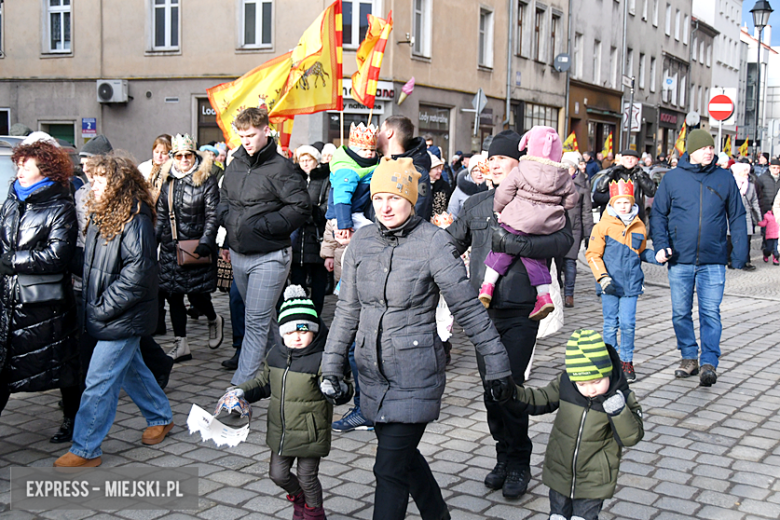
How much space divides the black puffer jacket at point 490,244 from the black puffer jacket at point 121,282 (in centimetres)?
187

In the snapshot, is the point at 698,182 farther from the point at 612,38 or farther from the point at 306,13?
the point at 612,38

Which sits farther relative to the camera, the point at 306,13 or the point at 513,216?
the point at 306,13

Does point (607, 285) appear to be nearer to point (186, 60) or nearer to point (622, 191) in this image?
point (622, 191)

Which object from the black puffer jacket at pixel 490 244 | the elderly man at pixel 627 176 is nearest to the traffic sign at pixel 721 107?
the elderly man at pixel 627 176

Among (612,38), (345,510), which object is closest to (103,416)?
(345,510)

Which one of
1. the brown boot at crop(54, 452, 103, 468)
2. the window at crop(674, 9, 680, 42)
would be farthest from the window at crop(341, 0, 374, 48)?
the window at crop(674, 9, 680, 42)

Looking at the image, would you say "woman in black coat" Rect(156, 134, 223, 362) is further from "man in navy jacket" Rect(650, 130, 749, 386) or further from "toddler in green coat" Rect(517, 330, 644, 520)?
"toddler in green coat" Rect(517, 330, 644, 520)

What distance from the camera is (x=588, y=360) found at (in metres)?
3.78

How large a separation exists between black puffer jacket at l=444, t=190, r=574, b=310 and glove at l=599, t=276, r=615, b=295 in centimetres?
242

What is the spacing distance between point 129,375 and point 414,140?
258 centimetres

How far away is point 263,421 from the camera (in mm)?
6152

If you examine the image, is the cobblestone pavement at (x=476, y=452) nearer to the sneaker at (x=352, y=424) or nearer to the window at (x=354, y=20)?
the sneaker at (x=352, y=424)

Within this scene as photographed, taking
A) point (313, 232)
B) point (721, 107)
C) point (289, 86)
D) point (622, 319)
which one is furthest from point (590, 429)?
point (721, 107)

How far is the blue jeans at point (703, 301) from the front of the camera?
292 inches
